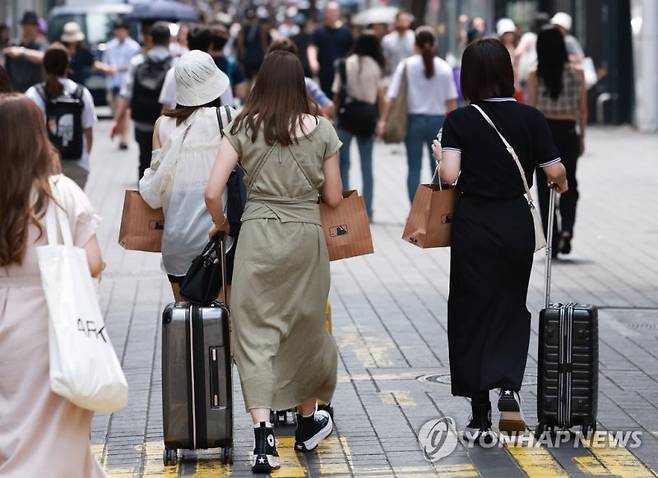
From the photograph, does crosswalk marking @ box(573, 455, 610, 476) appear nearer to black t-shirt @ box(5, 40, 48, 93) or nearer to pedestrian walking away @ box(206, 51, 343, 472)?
pedestrian walking away @ box(206, 51, 343, 472)

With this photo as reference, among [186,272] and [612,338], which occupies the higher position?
[186,272]

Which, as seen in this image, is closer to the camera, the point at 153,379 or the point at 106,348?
the point at 106,348

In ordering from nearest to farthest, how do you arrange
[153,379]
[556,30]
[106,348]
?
[106,348]
[153,379]
[556,30]

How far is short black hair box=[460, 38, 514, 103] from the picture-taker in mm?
6723

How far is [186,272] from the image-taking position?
22.5 feet

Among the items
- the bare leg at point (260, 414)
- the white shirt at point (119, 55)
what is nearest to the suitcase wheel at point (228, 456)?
the bare leg at point (260, 414)

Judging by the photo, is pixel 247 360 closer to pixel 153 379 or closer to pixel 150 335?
pixel 153 379

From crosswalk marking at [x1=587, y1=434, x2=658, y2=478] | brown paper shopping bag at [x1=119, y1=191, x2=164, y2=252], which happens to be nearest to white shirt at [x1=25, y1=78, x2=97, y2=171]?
brown paper shopping bag at [x1=119, y1=191, x2=164, y2=252]

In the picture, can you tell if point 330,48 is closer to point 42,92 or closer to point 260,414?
point 42,92

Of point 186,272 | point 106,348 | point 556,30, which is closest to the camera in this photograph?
point 106,348

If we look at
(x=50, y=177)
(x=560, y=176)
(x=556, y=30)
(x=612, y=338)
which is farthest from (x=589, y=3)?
(x=50, y=177)

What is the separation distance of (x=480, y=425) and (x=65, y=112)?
5.14 m

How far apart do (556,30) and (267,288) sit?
5.99 meters
